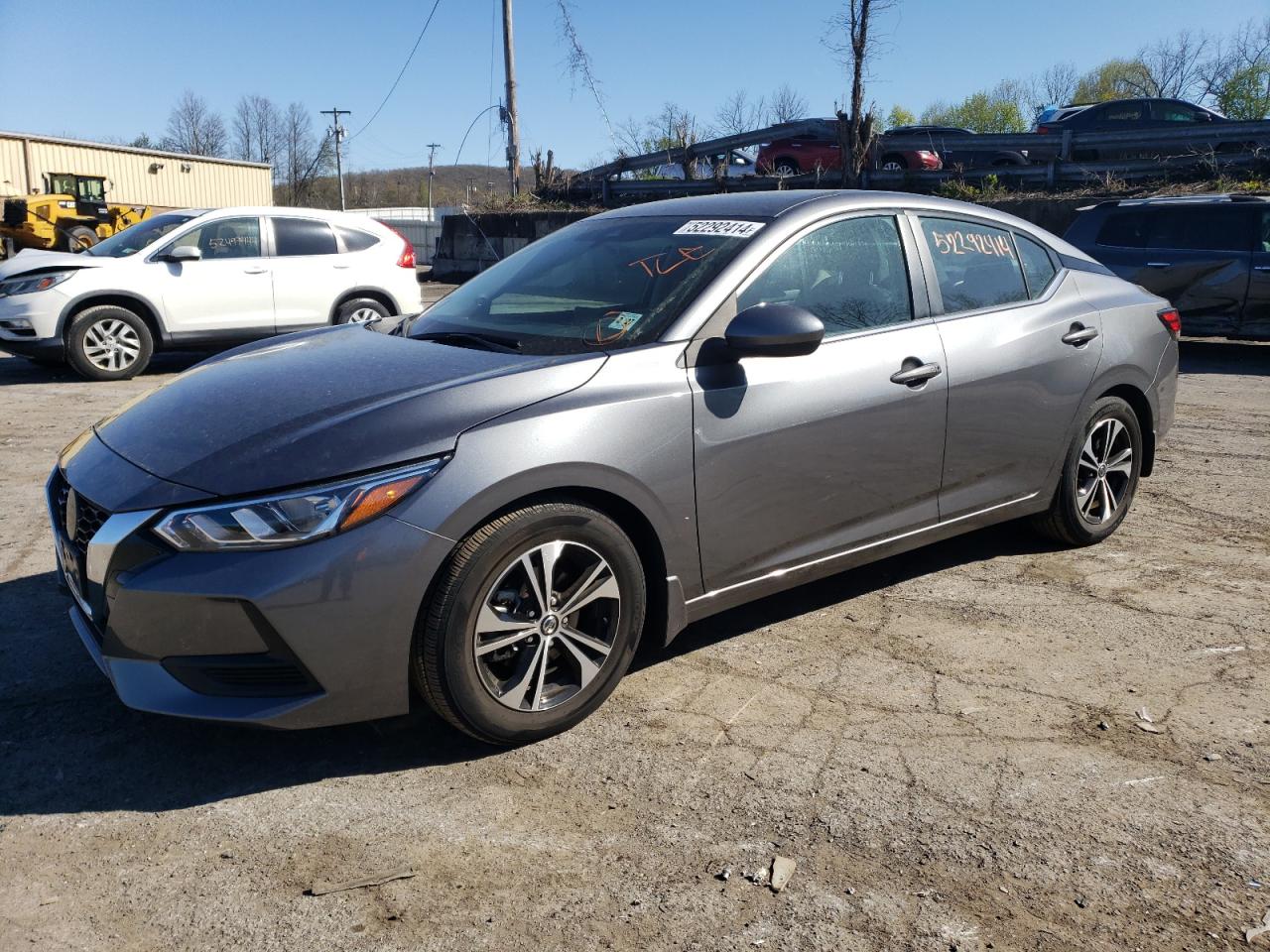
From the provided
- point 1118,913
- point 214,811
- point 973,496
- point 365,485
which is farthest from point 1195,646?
point 214,811

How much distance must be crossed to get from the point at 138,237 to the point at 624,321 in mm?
8808

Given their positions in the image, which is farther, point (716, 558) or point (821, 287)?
point (821, 287)

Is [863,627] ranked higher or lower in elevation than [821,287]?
lower

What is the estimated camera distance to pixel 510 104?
27672 millimetres

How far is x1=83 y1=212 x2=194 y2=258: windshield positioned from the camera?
35.2ft

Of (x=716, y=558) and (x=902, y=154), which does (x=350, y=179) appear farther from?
(x=716, y=558)

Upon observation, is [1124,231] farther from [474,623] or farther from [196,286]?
[474,623]

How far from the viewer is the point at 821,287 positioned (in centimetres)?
409

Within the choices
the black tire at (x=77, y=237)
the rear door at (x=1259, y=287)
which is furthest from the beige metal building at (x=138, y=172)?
the rear door at (x=1259, y=287)

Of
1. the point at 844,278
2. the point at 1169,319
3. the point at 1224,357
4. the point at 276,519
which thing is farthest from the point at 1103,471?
the point at 1224,357

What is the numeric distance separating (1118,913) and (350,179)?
105078 mm

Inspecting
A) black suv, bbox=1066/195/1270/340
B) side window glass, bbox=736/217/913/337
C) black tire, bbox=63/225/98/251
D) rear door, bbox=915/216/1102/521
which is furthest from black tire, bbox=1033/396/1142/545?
black tire, bbox=63/225/98/251

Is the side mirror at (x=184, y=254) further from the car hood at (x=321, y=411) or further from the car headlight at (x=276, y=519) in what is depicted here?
the car headlight at (x=276, y=519)

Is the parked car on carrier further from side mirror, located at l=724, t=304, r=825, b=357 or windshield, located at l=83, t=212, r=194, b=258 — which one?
side mirror, located at l=724, t=304, r=825, b=357
